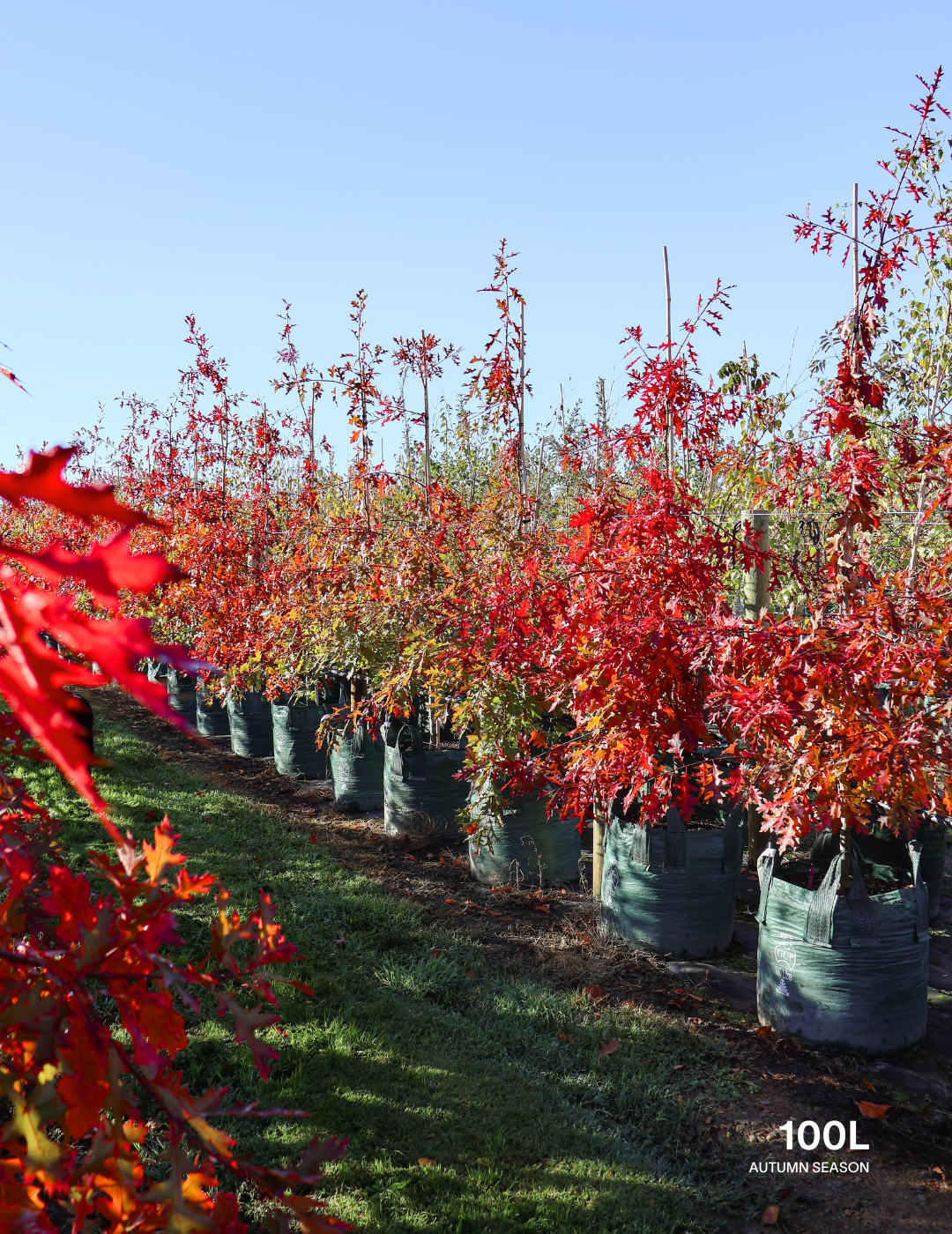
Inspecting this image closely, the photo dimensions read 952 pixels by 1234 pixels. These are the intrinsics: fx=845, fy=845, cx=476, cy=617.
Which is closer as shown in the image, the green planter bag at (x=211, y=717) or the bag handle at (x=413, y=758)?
the bag handle at (x=413, y=758)

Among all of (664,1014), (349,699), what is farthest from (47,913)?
(349,699)

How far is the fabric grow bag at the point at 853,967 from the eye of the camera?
3082mm

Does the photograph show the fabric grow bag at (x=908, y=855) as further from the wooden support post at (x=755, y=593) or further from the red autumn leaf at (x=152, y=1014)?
the red autumn leaf at (x=152, y=1014)

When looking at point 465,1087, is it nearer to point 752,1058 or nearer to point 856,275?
point 752,1058

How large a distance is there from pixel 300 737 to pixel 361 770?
3.50 ft

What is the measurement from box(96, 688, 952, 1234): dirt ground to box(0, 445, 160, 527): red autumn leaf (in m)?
1.96

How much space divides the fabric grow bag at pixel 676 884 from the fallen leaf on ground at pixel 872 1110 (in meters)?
1.06

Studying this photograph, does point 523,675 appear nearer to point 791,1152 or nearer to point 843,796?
point 843,796

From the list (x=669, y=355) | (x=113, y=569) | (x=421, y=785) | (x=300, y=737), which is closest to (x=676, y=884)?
(x=421, y=785)

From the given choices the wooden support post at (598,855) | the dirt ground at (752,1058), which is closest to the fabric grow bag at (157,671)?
the dirt ground at (752,1058)

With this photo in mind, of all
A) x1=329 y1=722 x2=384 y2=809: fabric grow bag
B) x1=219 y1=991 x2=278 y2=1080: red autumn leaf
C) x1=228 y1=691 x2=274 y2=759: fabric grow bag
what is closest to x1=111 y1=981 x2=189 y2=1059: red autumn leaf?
x1=219 y1=991 x2=278 y2=1080: red autumn leaf

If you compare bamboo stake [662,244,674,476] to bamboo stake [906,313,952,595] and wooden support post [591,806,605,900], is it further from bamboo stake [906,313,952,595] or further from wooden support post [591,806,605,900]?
wooden support post [591,806,605,900]

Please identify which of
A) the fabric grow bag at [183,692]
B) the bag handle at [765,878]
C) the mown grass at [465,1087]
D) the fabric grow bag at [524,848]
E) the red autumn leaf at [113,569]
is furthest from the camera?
the fabric grow bag at [183,692]

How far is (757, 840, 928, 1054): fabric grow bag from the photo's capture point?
3.08 meters
